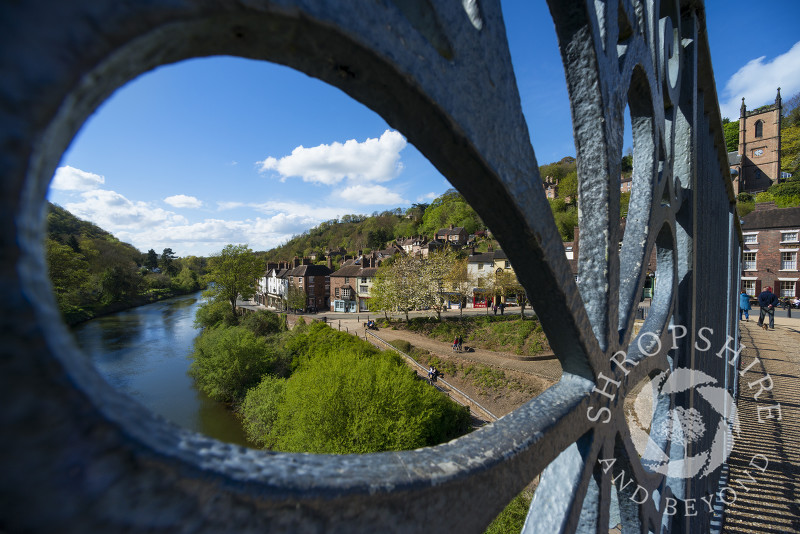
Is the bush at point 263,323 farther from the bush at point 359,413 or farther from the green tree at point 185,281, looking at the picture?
the green tree at point 185,281

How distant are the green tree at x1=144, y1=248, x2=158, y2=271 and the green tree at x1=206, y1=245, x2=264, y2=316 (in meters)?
24.6

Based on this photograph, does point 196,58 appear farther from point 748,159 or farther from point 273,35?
point 748,159

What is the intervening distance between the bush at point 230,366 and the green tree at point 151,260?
Result: 133 feet

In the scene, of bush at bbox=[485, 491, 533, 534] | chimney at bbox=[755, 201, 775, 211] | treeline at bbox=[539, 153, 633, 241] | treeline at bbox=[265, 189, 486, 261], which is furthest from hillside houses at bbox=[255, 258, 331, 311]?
chimney at bbox=[755, 201, 775, 211]

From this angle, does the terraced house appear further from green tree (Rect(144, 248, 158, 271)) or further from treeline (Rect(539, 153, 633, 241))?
green tree (Rect(144, 248, 158, 271))

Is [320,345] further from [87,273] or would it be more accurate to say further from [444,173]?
[444,173]

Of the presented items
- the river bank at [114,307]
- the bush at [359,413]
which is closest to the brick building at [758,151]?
the bush at [359,413]

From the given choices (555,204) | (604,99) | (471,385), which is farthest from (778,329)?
(555,204)

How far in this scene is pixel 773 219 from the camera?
25.8 m

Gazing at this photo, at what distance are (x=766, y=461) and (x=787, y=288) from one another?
101ft

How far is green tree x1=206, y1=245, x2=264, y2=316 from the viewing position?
32656mm

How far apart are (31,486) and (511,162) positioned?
801 millimetres

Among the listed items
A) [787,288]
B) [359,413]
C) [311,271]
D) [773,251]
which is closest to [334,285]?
[311,271]

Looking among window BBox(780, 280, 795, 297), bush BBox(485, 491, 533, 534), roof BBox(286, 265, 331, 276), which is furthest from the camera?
roof BBox(286, 265, 331, 276)
